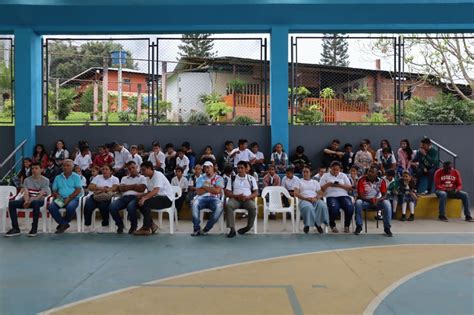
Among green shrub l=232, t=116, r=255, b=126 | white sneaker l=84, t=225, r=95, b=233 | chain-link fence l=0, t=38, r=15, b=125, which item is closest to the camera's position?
white sneaker l=84, t=225, r=95, b=233

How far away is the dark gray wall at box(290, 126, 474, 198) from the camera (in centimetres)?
1364

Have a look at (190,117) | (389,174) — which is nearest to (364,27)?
(389,174)

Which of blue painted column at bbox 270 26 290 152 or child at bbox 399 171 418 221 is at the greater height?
blue painted column at bbox 270 26 290 152

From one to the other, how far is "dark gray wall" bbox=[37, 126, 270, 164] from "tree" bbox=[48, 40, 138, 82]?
1678 millimetres

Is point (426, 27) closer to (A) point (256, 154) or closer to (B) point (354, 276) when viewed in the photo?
(A) point (256, 154)

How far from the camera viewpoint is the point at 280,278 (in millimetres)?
6141

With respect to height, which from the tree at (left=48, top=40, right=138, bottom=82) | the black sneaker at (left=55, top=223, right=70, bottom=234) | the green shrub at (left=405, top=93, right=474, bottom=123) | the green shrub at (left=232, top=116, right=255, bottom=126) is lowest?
the black sneaker at (left=55, top=223, right=70, bottom=234)

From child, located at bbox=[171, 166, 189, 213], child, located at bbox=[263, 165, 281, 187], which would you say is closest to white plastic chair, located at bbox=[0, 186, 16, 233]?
child, located at bbox=[171, 166, 189, 213]

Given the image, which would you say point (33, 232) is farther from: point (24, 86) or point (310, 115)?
point (310, 115)

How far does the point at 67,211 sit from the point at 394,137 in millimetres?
8386

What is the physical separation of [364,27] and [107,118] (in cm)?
699

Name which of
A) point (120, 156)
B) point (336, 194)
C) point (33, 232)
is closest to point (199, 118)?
point (120, 156)

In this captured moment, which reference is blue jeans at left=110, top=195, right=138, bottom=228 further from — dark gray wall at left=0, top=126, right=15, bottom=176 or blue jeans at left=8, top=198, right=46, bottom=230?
dark gray wall at left=0, top=126, right=15, bottom=176

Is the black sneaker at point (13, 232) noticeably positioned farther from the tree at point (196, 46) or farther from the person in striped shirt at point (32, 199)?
the tree at point (196, 46)
